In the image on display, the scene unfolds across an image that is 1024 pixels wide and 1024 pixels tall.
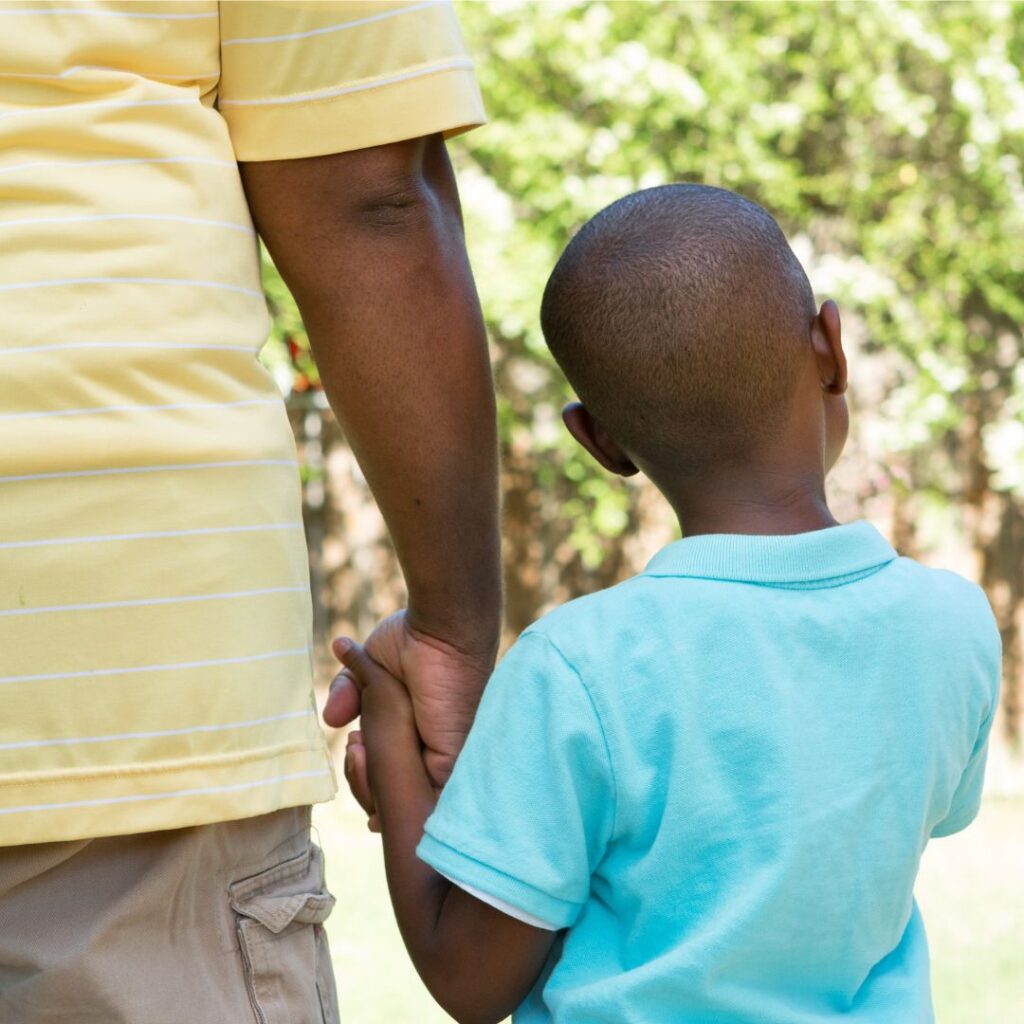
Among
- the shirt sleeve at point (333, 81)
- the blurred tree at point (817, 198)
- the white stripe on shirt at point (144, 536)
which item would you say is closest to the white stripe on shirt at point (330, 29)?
the shirt sleeve at point (333, 81)

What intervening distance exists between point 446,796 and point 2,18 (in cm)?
80

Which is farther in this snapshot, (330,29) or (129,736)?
(330,29)

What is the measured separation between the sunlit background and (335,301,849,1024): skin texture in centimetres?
510

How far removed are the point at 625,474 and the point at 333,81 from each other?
494 mm

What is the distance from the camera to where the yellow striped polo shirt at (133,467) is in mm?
1327

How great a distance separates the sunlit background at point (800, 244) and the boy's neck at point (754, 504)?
517cm

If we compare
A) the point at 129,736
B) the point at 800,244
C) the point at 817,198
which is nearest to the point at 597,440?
the point at 129,736

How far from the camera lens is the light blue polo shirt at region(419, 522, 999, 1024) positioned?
1.36 m

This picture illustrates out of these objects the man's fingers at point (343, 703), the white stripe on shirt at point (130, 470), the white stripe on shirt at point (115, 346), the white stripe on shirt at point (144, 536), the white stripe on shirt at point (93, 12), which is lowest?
the man's fingers at point (343, 703)

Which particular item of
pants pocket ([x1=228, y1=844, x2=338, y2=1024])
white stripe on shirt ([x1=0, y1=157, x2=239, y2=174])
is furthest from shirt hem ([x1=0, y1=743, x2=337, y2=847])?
white stripe on shirt ([x1=0, y1=157, x2=239, y2=174])

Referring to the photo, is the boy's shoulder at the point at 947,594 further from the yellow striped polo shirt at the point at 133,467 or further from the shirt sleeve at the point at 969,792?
the yellow striped polo shirt at the point at 133,467

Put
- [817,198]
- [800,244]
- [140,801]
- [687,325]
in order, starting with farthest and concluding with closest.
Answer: [817,198] → [800,244] → [687,325] → [140,801]

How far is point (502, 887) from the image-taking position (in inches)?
54.6

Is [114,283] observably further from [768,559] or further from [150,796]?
[768,559]
